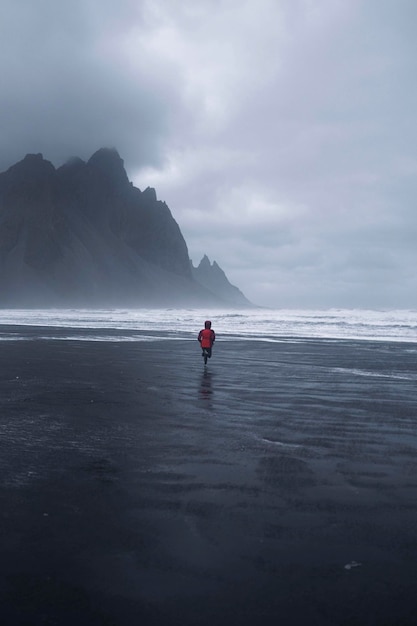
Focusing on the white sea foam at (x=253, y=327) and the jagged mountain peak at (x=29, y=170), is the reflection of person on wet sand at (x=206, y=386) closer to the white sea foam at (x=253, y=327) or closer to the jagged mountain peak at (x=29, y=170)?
the white sea foam at (x=253, y=327)

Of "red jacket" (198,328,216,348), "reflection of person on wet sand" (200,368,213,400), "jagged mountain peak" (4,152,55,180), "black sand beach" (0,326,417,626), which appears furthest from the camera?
"jagged mountain peak" (4,152,55,180)

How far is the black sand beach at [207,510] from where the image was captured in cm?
397

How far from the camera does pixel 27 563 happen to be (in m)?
4.48

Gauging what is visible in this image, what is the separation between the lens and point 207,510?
223 inches

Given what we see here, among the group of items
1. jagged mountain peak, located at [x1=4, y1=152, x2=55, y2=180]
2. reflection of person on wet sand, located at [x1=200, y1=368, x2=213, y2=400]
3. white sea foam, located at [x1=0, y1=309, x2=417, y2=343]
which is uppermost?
jagged mountain peak, located at [x1=4, y1=152, x2=55, y2=180]

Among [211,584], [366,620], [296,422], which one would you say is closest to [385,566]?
[366,620]

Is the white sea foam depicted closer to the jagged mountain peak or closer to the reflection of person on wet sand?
the reflection of person on wet sand

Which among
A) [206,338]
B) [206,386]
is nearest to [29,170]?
[206,338]

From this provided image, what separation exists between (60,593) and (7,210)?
655ft

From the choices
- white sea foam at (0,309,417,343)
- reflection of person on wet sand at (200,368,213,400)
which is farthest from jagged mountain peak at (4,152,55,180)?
reflection of person on wet sand at (200,368,213,400)

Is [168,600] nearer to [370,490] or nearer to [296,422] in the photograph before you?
[370,490]

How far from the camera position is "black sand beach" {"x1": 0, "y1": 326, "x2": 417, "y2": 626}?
3971 mm

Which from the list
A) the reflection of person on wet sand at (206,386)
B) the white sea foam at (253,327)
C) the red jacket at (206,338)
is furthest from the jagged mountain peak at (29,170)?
the reflection of person on wet sand at (206,386)

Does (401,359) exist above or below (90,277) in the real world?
below
